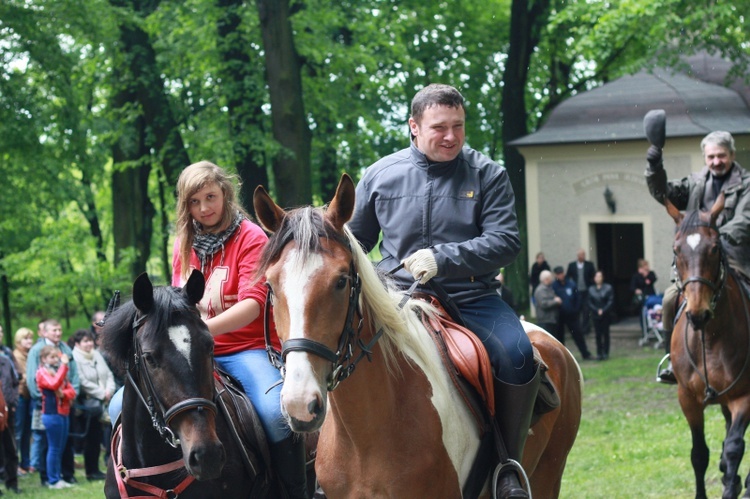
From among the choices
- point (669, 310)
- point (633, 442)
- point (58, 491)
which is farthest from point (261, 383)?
point (633, 442)

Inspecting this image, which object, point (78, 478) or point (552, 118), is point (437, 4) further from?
point (78, 478)

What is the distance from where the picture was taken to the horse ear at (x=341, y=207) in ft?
14.6

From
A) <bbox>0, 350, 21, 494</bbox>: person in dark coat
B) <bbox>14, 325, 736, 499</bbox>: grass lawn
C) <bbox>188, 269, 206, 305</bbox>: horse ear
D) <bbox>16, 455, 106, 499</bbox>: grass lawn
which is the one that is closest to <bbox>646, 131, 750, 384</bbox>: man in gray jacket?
<bbox>14, 325, 736, 499</bbox>: grass lawn

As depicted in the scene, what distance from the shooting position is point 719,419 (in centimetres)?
1467

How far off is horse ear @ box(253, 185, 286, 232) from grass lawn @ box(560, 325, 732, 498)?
21.8 ft

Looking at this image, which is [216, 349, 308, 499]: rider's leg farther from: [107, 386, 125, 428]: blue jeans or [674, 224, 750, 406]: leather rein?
[674, 224, 750, 406]: leather rein

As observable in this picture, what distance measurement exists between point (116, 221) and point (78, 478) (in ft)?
44.7

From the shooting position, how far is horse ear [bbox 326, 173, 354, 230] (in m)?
4.46

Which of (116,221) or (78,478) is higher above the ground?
(116,221)

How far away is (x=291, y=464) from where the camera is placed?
579 centimetres

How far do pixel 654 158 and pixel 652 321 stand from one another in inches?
654

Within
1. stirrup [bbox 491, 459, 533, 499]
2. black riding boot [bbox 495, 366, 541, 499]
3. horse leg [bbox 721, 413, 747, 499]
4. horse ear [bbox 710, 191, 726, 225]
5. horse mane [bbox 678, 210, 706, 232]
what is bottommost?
horse leg [bbox 721, 413, 747, 499]

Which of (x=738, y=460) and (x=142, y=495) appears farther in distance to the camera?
(x=738, y=460)

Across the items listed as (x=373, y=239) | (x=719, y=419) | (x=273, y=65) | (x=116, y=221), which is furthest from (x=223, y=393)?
(x=116, y=221)
